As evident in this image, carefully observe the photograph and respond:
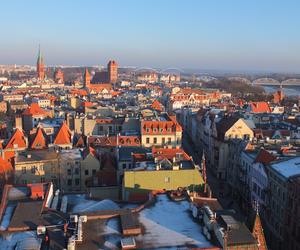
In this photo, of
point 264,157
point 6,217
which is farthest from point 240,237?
point 264,157

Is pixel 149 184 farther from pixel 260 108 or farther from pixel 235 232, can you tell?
pixel 260 108

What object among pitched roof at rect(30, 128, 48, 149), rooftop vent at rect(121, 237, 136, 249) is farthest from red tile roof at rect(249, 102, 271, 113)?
rooftop vent at rect(121, 237, 136, 249)

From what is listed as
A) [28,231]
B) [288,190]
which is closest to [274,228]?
[288,190]

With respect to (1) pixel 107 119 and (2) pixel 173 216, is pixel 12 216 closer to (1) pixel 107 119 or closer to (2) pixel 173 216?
(2) pixel 173 216

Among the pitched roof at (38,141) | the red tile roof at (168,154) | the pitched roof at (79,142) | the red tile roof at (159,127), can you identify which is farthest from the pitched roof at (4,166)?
the red tile roof at (159,127)

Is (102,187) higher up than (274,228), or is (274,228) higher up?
(102,187)
